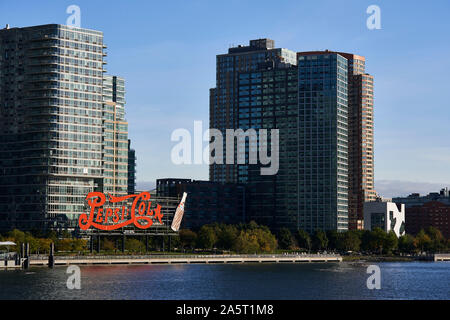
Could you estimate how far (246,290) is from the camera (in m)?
178
